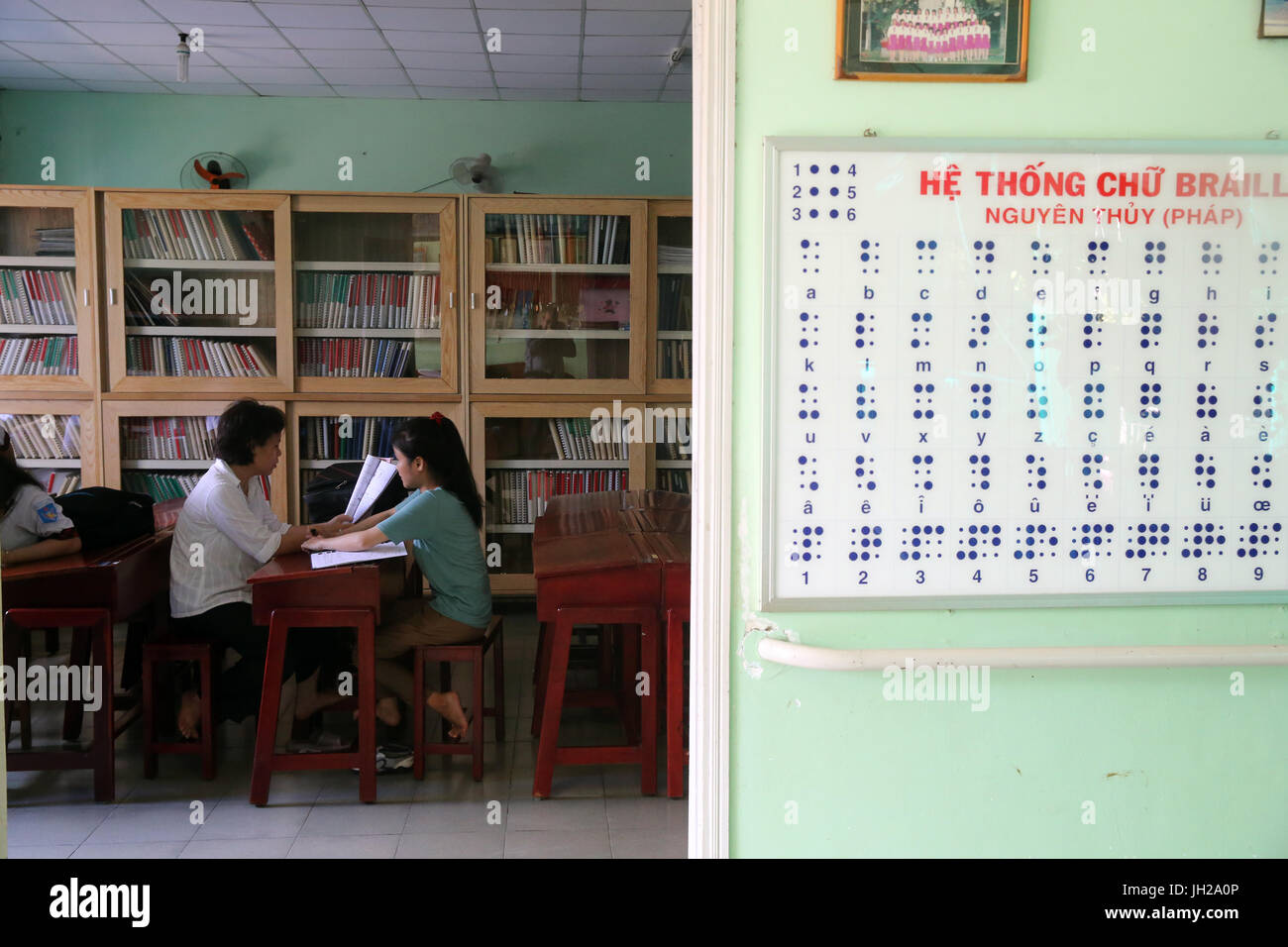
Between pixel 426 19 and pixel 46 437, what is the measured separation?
290cm

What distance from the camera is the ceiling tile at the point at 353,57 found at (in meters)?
4.89

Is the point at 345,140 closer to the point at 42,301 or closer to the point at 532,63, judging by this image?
the point at 532,63

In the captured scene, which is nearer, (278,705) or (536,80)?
(278,705)

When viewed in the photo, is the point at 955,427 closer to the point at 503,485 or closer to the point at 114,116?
the point at 503,485

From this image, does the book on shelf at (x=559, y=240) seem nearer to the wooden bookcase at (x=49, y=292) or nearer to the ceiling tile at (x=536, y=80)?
the ceiling tile at (x=536, y=80)

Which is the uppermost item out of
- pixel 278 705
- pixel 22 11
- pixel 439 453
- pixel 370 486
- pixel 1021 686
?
pixel 22 11

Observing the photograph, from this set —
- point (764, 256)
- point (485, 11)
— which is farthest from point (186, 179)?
point (764, 256)

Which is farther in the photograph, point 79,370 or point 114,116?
point 114,116

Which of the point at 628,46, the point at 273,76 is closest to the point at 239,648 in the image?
the point at 628,46

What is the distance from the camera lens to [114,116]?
549cm

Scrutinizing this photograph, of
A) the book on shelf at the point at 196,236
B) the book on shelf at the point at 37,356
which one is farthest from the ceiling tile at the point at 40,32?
the book on shelf at the point at 37,356

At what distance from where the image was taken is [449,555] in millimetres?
3096

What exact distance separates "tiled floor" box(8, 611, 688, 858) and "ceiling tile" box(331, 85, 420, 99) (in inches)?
150

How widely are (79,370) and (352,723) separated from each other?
270 cm
